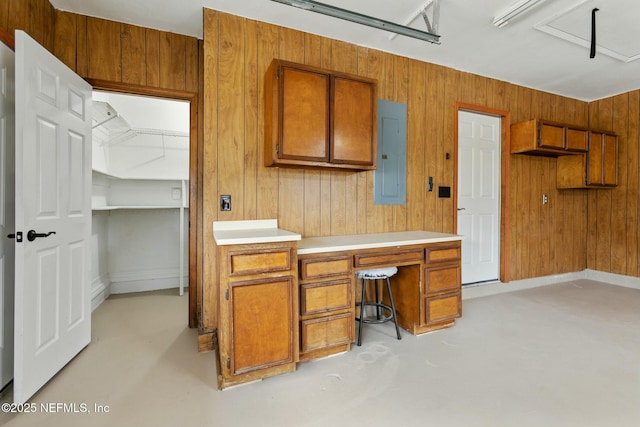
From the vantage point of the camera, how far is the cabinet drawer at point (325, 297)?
2186 mm

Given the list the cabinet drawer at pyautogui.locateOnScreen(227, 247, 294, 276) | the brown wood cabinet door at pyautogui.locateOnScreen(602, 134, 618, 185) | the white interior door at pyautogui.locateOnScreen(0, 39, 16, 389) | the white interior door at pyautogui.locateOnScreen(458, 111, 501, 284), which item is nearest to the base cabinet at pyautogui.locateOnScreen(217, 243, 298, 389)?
the cabinet drawer at pyautogui.locateOnScreen(227, 247, 294, 276)

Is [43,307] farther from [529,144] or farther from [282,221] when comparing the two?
[529,144]

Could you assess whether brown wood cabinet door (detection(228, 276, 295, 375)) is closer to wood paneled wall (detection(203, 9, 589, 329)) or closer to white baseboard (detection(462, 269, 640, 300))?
wood paneled wall (detection(203, 9, 589, 329))

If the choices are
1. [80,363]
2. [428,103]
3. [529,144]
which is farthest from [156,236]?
[529,144]

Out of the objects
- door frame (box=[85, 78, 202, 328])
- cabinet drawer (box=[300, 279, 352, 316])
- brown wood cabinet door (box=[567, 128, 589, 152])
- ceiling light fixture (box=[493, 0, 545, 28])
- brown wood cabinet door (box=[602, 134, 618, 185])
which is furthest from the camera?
brown wood cabinet door (box=[602, 134, 618, 185])

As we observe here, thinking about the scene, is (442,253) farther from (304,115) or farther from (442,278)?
(304,115)

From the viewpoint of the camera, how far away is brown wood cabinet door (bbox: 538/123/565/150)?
373 centimetres

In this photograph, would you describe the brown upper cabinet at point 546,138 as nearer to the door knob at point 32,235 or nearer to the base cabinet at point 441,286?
the base cabinet at point 441,286

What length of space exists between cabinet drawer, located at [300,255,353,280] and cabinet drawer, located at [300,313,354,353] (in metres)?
0.32

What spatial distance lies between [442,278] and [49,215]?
3029 millimetres

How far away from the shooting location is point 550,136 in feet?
12.5

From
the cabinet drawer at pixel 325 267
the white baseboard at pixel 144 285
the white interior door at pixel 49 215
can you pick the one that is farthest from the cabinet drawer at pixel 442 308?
the white baseboard at pixel 144 285

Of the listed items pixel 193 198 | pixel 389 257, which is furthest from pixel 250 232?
pixel 389 257

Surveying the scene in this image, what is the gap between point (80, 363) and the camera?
220 cm
